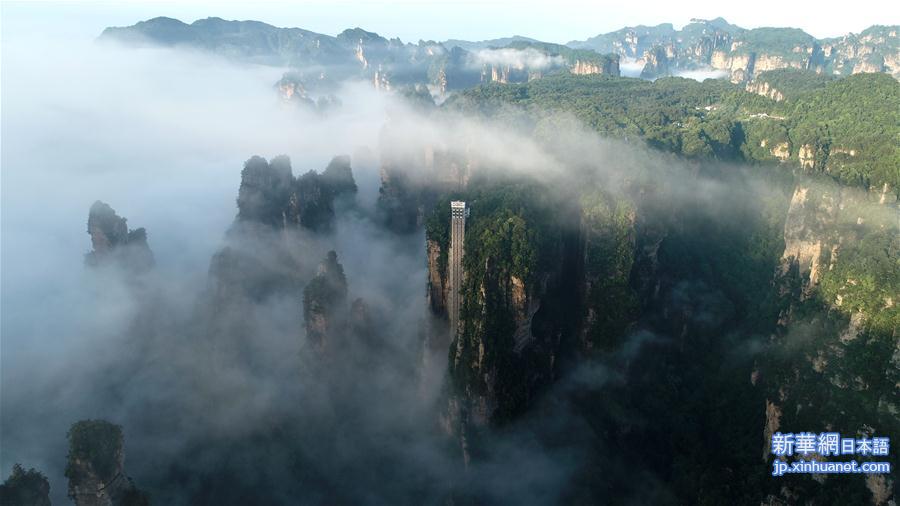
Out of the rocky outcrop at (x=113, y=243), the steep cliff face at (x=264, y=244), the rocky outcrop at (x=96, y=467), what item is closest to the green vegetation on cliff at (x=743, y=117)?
the steep cliff face at (x=264, y=244)

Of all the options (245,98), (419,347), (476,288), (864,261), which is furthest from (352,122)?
(864,261)

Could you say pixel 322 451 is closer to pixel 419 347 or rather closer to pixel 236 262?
pixel 419 347

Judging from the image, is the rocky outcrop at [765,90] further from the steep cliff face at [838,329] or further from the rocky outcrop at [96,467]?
the rocky outcrop at [96,467]

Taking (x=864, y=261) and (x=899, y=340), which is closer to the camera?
(x=899, y=340)

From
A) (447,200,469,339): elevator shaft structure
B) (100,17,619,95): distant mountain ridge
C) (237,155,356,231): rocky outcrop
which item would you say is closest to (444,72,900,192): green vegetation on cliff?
(237,155,356,231): rocky outcrop

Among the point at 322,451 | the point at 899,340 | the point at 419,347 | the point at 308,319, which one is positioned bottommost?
the point at 322,451

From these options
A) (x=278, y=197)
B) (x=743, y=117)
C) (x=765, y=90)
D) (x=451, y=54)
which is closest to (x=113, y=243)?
(x=278, y=197)
